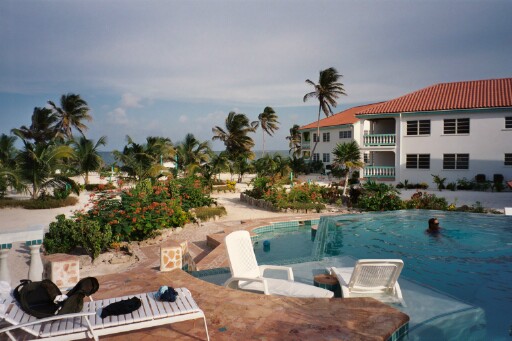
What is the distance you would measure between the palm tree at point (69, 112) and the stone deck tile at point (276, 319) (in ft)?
147

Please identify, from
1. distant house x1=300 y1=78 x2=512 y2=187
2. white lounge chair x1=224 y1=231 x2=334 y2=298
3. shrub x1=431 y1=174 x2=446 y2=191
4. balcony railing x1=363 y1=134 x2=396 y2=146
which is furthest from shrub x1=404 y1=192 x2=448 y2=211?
balcony railing x1=363 y1=134 x2=396 y2=146

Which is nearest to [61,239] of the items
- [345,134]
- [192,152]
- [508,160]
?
[192,152]

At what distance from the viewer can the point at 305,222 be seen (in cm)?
1409

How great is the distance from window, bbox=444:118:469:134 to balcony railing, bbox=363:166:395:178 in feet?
16.1

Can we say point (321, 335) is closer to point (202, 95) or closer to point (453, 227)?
point (453, 227)

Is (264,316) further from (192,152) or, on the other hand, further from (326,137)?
(326,137)

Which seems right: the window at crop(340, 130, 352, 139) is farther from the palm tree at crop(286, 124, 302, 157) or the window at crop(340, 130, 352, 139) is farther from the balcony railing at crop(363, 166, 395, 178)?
the palm tree at crop(286, 124, 302, 157)

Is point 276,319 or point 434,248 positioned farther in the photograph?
point 434,248

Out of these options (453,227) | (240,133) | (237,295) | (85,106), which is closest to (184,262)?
(237,295)

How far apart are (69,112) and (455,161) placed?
42.1 metres

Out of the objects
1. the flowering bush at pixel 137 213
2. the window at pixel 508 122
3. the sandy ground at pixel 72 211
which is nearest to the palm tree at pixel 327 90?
the window at pixel 508 122

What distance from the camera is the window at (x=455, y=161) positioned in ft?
89.2

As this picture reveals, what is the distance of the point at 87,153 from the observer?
2923 cm

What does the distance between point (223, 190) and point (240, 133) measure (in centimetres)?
1365
